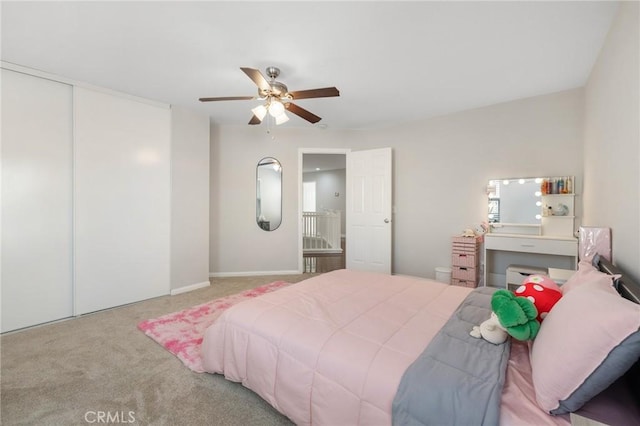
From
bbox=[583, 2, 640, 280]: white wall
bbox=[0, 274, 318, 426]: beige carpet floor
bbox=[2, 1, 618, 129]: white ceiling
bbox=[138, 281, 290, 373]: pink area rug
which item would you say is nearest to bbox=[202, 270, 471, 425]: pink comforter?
bbox=[0, 274, 318, 426]: beige carpet floor

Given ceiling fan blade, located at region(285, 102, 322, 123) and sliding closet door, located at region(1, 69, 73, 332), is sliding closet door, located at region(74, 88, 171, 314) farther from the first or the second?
ceiling fan blade, located at region(285, 102, 322, 123)

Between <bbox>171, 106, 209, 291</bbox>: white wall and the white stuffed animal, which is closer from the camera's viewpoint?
the white stuffed animal

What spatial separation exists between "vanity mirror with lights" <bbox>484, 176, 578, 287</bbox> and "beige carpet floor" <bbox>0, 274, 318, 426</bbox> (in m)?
3.16

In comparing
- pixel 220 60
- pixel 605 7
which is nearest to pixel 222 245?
pixel 220 60

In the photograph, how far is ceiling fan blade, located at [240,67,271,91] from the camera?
77.6 inches

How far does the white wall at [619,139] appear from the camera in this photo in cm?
149

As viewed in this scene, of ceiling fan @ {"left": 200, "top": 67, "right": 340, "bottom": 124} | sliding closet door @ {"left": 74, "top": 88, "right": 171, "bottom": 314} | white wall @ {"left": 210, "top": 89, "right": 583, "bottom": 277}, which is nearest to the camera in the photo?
ceiling fan @ {"left": 200, "top": 67, "right": 340, "bottom": 124}

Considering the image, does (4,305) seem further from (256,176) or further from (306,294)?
(256,176)

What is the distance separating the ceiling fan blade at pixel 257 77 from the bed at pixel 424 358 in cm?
165

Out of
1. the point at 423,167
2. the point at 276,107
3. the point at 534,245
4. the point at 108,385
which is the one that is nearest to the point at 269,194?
the point at 276,107

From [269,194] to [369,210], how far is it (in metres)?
1.73

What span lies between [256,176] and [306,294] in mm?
3040

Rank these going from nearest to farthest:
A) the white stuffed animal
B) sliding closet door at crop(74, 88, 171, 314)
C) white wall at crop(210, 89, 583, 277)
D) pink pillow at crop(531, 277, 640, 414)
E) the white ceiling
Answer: pink pillow at crop(531, 277, 640, 414)
the white stuffed animal
the white ceiling
sliding closet door at crop(74, 88, 171, 314)
white wall at crop(210, 89, 583, 277)

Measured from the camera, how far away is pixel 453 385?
3.19 ft
